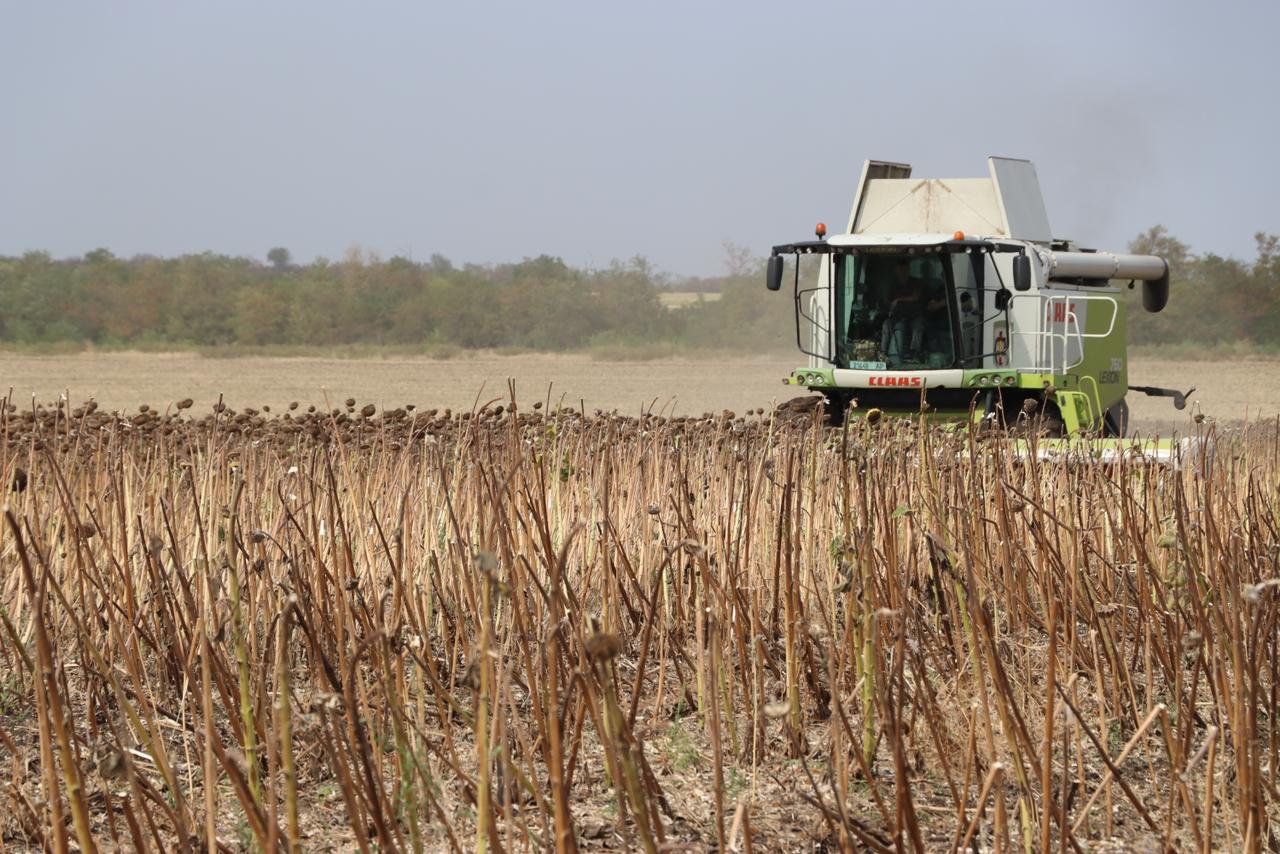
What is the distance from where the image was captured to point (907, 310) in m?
11.8

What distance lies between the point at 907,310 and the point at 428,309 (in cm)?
4522

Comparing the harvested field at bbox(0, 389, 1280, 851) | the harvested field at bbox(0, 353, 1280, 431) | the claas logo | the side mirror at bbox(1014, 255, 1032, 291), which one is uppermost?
the side mirror at bbox(1014, 255, 1032, 291)

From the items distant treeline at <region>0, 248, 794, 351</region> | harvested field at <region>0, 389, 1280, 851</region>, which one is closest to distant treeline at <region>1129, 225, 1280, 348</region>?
distant treeline at <region>0, 248, 794, 351</region>

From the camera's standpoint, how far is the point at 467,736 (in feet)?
11.0

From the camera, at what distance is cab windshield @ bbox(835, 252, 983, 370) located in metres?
11.6

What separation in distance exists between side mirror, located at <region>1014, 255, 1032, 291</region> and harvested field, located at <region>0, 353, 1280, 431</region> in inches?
341

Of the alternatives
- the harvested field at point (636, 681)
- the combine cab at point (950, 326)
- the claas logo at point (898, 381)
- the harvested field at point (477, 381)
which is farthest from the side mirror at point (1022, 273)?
the harvested field at point (477, 381)

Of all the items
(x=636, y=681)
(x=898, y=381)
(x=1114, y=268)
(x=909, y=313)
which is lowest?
(x=636, y=681)

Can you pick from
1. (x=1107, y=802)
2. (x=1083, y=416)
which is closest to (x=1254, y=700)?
→ (x=1107, y=802)

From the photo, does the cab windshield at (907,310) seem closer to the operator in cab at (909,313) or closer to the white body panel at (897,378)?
the operator in cab at (909,313)

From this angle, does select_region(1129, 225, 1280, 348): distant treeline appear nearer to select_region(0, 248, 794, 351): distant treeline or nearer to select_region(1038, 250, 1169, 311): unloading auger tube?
select_region(0, 248, 794, 351): distant treeline

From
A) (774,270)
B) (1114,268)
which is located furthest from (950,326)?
(1114,268)

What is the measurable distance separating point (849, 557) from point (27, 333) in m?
53.6

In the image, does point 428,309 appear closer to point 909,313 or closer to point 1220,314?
point 1220,314
